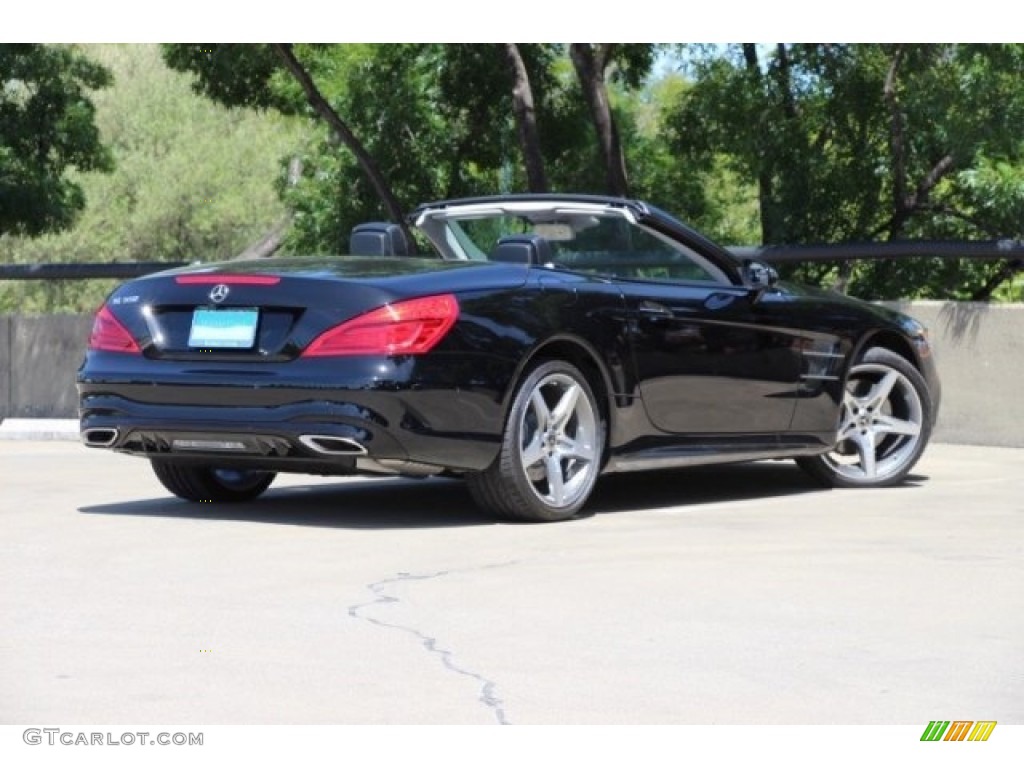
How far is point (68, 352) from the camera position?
1764cm

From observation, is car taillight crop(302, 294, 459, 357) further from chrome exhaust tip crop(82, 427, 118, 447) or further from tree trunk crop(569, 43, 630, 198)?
tree trunk crop(569, 43, 630, 198)

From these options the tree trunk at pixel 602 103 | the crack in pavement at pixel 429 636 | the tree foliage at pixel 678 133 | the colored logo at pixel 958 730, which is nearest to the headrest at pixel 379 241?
the crack in pavement at pixel 429 636

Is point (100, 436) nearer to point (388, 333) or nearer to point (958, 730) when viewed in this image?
point (388, 333)

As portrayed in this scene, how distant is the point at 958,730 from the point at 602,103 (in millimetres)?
16118

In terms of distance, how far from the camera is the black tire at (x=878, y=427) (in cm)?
1145

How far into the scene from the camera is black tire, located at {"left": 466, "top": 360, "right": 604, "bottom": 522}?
9336 millimetres

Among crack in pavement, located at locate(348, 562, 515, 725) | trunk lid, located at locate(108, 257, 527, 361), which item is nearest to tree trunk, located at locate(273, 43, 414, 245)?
trunk lid, located at locate(108, 257, 527, 361)

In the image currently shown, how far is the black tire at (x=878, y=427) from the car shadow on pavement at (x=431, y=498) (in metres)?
0.15

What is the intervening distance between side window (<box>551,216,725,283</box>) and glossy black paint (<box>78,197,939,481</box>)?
0.09 m

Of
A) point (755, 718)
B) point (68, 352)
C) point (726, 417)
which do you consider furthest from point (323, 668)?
point (68, 352)

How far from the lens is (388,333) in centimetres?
902

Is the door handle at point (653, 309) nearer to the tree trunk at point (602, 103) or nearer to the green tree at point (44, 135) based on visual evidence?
the tree trunk at point (602, 103)

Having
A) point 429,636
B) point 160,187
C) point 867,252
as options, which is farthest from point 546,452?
point 160,187

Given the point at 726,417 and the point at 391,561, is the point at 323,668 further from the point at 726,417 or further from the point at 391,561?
the point at 726,417
